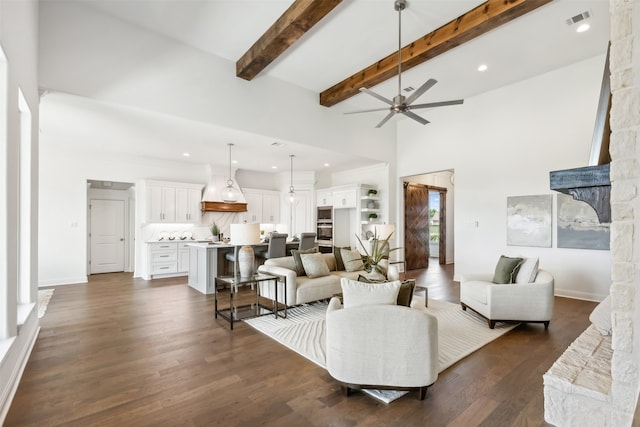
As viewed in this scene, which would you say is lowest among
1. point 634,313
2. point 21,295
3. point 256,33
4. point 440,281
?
point 440,281

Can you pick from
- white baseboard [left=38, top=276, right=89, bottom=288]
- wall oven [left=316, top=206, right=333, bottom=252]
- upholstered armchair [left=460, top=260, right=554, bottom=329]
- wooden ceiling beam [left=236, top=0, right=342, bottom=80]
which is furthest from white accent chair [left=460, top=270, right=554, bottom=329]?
white baseboard [left=38, top=276, right=89, bottom=288]

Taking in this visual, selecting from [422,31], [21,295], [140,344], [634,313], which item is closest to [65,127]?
[21,295]

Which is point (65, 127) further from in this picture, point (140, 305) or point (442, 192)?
point (442, 192)

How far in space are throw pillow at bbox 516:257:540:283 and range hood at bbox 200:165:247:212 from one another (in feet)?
21.4

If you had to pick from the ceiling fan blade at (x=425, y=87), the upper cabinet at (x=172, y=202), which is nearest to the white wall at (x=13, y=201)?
the ceiling fan blade at (x=425, y=87)

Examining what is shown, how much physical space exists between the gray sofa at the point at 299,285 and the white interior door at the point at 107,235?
5.51 m

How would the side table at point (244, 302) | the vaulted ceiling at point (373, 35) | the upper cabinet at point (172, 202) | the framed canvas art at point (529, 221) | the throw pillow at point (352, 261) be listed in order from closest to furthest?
1. the vaulted ceiling at point (373, 35)
2. the side table at point (244, 302)
3. the throw pillow at point (352, 261)
4. the framed canvas art at point (529, 221)
5. the upper cabinet at point (172, 202)

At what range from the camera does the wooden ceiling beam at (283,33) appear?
3.33m

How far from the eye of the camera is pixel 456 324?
370cm

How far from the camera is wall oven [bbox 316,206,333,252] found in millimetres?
8586

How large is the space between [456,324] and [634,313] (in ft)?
7.79

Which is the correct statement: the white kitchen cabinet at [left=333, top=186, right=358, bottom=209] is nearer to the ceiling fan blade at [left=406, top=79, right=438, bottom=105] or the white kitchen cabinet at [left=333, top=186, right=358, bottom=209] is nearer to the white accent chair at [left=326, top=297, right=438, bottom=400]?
the ceiling fan blade at [left=406, top=79, right=438, bottom=105]

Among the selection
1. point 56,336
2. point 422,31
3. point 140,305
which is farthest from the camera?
point 140,305

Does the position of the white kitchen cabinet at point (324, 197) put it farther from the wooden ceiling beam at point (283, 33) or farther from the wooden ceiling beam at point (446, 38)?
the wooden ceiling beam at point (283, 33)
